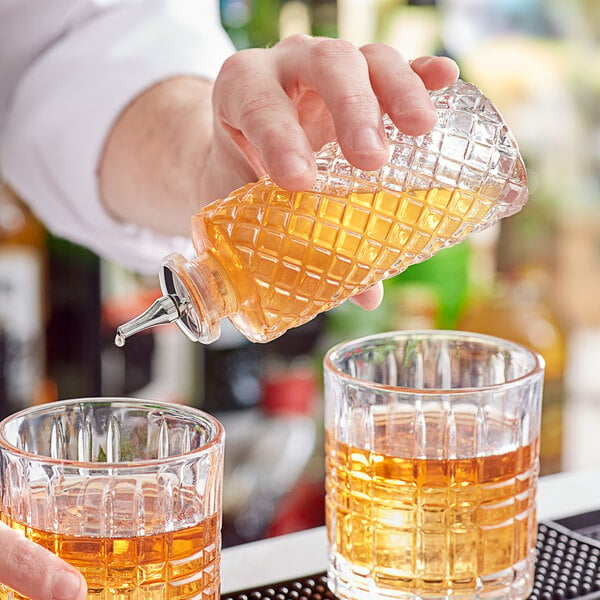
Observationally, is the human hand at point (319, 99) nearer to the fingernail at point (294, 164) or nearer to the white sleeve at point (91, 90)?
the fingernail at point (294, 164)

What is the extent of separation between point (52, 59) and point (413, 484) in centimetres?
82

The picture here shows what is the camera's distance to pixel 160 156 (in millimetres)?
1162

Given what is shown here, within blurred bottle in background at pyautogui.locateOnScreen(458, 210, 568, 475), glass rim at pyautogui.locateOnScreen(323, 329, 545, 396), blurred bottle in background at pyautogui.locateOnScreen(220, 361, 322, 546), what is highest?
glass rim at pyautogui.locateOnScreen(323, 329, 545, 396)

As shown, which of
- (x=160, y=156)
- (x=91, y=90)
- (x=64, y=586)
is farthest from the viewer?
(x=91, y=90)

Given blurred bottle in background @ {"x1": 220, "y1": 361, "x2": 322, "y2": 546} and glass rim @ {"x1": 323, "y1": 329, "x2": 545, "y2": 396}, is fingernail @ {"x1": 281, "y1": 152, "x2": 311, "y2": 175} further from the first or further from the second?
blurred bottle in background @ {"x1": 220, "y1": 361, "x2": 322, "y2": 546}

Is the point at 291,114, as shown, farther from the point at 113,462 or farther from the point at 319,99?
the point at 113,462

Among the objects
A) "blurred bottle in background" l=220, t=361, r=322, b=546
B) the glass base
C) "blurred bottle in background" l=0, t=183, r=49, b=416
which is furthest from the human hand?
"blurred bottle in background" l=220, t=361, r=322, b=546

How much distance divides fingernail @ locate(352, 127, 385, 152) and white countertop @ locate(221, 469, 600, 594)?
373mm

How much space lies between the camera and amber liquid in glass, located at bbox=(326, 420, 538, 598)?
2.43 feet

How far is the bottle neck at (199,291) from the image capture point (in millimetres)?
700

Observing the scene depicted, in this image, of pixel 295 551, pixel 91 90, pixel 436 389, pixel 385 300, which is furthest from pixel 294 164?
pixel 385 300

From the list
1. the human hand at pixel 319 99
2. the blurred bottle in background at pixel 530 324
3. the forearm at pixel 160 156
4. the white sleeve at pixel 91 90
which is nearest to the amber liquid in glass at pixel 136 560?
the human hand at pixel 319 99

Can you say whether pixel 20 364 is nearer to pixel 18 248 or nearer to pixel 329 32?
pixel 18 248

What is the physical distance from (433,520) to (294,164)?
258 mm
